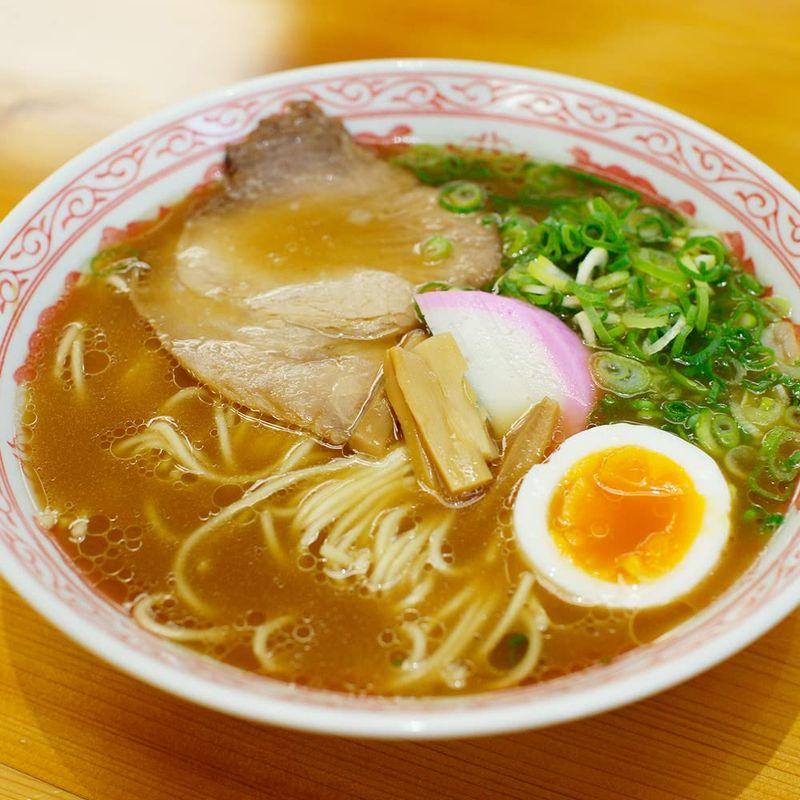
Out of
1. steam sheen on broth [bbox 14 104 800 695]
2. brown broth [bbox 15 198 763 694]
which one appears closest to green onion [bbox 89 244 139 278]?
steam sheen on broth [bbox 14 104 800 695]

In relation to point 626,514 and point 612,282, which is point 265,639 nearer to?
point 626,514

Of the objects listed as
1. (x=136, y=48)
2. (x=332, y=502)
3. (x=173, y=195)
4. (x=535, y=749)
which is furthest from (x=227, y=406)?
(x=136, y=48)

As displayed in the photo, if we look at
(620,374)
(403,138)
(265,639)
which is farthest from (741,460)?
(403,138)

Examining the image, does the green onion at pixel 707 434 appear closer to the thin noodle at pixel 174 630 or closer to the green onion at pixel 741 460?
the green onion at pixel 741 460

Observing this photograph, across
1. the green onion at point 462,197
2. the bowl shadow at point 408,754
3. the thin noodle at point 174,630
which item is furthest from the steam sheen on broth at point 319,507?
the green onion at point 462,197

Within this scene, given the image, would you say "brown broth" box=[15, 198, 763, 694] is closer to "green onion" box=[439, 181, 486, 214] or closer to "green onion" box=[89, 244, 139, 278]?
"green onion" box=[89, 244, 139, 278]

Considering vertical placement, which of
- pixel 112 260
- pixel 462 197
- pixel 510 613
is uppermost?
pixel 462 197

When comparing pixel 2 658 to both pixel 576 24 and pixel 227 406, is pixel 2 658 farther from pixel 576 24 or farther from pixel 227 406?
pixel 576 24

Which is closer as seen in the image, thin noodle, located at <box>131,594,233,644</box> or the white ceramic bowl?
the white ceramic bowl
